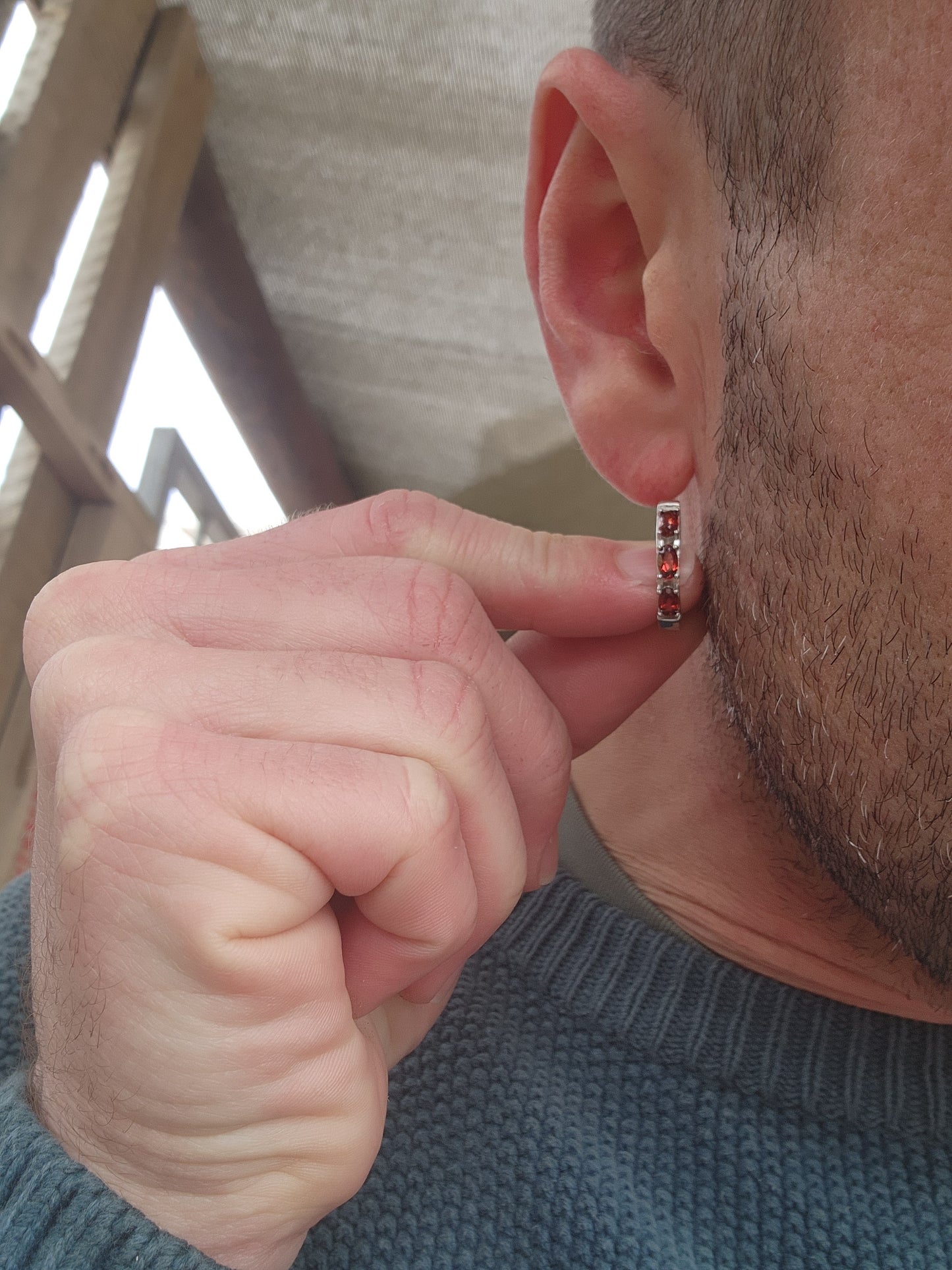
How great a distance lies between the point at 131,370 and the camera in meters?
1.35

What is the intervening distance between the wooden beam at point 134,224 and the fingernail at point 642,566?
823 millimetres

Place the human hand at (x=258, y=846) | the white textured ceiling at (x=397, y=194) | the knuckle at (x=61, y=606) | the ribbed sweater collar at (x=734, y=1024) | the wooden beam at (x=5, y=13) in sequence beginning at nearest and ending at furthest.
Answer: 1. the human hand at (x=258, y=846)
2. the knuckle at (x=61, y=606)
3. the ribbed sweater collar at (x=734, y=1024)
4. the wooden beam at (x=5, y=13)
5. the white textured ceiling at (x=397, y=194)

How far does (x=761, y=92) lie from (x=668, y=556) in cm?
33

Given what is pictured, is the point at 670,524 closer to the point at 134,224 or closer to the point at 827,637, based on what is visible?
the point at 827,637

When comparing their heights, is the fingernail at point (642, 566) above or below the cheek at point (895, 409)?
below

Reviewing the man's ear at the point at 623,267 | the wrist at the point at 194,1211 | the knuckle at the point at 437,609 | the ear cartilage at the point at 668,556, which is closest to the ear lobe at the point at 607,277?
the man's ear at the point at 623,267

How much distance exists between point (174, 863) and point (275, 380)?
154 cm

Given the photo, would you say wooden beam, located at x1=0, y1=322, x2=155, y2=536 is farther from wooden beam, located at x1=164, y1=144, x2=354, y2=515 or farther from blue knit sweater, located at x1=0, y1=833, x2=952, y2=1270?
blue knit sweater, located at x1=0, y1=833, x2=952, y2=1270

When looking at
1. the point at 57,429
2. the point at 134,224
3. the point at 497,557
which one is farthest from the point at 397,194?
the point at 497,557

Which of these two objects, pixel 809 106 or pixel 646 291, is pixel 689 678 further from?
pixel 809 106

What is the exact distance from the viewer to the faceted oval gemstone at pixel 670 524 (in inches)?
25.9

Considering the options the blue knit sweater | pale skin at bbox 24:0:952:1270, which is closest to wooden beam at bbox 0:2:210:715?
the blue knit sweater

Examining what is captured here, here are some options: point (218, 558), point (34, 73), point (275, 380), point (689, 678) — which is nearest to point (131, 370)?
point (34, 73)

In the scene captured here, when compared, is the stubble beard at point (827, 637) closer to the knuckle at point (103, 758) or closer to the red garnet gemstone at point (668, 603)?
the red garnet gemstone at point (668, 603)
